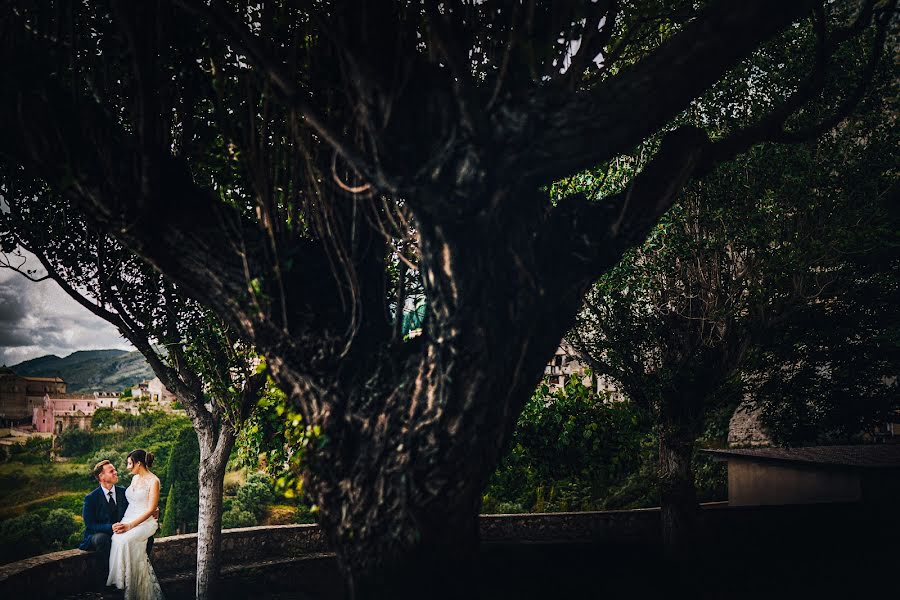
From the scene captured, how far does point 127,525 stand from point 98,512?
0.48 metres

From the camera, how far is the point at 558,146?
379 cm

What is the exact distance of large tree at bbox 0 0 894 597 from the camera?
380 cm

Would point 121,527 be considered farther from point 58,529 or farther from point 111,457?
point 111,457

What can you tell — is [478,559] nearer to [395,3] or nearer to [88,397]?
[395,3]

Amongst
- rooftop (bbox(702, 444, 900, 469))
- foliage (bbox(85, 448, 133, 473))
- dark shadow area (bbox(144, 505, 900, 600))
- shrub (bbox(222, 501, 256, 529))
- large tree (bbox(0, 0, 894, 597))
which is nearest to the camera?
large tree (bbox(0, 0, 894, 597))

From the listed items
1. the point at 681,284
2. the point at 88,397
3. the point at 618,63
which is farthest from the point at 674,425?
the point at 88,397

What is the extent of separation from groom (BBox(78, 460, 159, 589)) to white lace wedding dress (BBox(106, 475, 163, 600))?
139mm

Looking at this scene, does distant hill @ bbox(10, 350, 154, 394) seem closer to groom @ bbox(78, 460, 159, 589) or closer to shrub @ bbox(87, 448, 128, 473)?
shrub @ bbox(87, 448, 128, 473)

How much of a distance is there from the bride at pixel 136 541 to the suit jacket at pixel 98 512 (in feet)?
0.42

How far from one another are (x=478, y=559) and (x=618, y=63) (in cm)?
750

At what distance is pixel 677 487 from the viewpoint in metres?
10.9

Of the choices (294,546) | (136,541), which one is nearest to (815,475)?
(294,546)

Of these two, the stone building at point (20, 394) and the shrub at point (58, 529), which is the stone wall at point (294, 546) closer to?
the shrub at point (58, 529)

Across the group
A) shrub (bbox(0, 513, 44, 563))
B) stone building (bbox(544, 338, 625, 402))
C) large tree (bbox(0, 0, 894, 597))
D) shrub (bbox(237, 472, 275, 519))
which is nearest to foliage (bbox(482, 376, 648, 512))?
stone building (bbox(544, 338, 625, 402))
